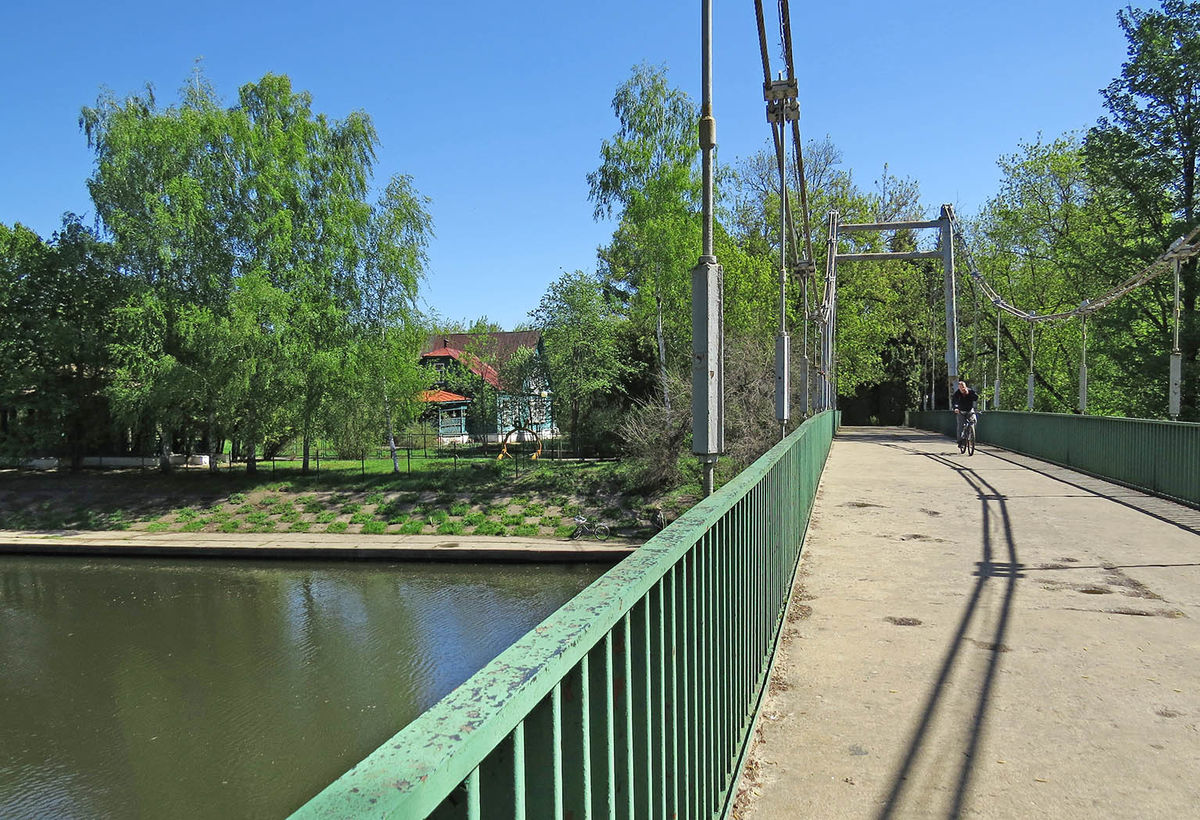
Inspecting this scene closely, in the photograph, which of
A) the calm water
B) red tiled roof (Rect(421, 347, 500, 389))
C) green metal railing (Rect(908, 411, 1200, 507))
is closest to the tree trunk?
the calm water

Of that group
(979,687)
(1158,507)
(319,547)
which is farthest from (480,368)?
(979,687)

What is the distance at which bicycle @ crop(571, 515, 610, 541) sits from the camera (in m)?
20.5

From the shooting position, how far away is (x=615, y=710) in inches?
72.2

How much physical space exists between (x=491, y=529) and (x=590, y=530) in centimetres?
260

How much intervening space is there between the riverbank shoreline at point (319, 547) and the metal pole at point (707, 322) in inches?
531

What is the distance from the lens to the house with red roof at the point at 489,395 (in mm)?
33094

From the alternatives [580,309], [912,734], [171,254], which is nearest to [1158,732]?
[912,734]

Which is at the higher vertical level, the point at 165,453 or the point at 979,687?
the point at 165,453

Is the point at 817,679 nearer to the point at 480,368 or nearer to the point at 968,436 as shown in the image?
the point at 968,436

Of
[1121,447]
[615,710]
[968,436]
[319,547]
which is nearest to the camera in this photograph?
[615,710]

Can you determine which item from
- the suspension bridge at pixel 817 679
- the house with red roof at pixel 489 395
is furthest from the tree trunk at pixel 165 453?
the suspension bridge at pixel 817 679

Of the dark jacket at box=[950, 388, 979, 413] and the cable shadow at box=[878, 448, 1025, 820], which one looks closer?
the cable shadow at box=[878, 448, 1025, 820]

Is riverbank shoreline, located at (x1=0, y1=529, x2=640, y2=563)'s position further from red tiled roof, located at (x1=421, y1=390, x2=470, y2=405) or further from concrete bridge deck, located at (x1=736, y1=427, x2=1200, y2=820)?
red tiled roof, located at (x1=421, y1=390, x2=470, y2=405)

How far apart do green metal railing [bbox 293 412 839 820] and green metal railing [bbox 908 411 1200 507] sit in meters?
9.68
